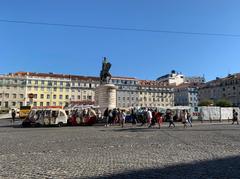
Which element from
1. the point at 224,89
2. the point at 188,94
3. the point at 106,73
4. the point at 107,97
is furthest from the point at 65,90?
the point at 107,97

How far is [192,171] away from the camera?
6992mm

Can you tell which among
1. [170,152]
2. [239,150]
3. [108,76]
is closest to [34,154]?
[170,152]

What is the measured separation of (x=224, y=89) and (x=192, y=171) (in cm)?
11566

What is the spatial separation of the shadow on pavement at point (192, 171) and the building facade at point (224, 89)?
108344 mm

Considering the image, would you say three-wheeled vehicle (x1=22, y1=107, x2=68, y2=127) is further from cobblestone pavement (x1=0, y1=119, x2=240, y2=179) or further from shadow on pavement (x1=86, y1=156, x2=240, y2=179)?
shadow on pavement (x1=86, y1=156, x2=240, y2=179)

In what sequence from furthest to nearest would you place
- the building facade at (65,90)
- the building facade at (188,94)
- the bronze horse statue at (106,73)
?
the building facade at (188,94) → the building facade at (65,90) → the bronze horse statue at (106,73)

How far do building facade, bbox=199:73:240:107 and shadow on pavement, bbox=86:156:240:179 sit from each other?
108 metres

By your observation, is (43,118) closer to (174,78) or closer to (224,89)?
(224,89)

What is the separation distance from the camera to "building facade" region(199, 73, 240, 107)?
109194mm

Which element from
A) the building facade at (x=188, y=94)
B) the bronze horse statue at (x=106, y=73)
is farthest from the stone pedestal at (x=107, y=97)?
the building facade at (x=188, y=94)

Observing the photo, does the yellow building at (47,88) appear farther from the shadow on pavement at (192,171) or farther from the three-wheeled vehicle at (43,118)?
the shadow on pavement at (192,171)

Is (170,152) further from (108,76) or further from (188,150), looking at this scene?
(108,76)

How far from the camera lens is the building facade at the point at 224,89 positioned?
358 feet

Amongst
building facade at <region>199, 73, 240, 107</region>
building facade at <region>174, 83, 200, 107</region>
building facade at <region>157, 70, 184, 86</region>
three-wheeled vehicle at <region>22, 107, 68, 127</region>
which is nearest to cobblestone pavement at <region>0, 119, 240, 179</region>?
three-wheeled vehicle at <region>22, 107, 68, 127</region>
